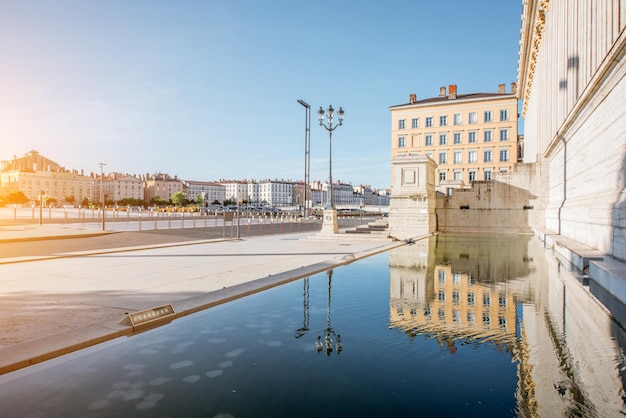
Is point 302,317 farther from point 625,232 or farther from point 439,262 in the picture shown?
point 625,232

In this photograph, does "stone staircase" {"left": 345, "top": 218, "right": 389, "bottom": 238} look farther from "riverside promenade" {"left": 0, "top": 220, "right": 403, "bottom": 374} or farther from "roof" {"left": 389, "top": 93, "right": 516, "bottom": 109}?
"roof" {"left": 389, "top": 93, "right": 516, "bottom": 109}

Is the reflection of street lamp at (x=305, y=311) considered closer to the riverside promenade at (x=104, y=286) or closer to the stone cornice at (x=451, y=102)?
the riverside promenade at (x=104, y=286)

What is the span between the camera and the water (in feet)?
11.4

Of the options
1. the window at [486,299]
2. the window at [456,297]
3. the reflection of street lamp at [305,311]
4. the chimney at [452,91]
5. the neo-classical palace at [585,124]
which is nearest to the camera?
the reflection of street lamp at [305,311]

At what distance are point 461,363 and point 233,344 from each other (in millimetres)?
2588

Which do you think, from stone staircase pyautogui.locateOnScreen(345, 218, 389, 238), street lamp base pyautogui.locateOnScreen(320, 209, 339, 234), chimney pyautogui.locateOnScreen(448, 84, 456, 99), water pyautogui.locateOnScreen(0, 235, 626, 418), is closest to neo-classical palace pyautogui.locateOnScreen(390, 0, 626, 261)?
stone staircase pyautogui.locateOnScreen(345, 218, 389, 238)

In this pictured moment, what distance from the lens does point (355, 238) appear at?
2252 centimetres

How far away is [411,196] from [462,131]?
45.9 m

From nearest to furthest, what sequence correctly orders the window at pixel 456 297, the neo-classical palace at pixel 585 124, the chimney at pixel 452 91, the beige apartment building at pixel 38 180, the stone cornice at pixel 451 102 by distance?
1. the window at pixel 456 297
2. the neo-classical palace at pixel 585 124
3. the stone cornice at pixel 451 102
4. the chimney at pixel 452 91
5. the beige apartment building at pixel 38 180

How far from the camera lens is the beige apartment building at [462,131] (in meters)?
67.0

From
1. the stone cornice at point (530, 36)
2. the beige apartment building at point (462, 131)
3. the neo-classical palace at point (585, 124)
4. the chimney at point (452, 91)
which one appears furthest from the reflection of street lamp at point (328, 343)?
the chimney at point (452, 91)

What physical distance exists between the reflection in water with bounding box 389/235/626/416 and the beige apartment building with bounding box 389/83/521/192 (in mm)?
57785

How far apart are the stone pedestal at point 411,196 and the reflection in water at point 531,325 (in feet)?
57.7

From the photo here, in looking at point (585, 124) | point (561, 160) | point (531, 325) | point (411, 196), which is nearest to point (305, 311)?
point (531, 325)
